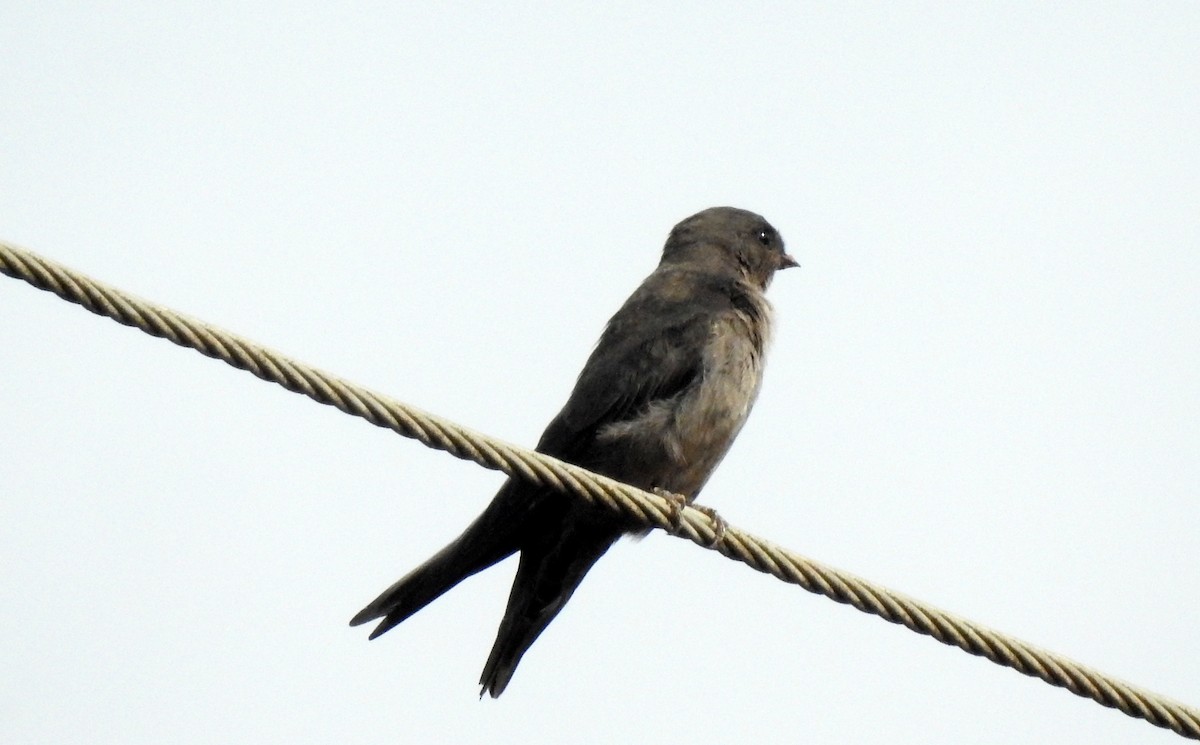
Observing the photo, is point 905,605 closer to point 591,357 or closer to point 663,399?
point 663,399

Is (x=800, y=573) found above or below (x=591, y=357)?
below

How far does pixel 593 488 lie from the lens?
466 cm

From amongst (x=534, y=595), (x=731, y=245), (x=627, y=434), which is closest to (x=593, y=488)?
(x=627, y=434)

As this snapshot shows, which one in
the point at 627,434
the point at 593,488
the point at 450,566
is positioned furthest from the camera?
the point at 627,434

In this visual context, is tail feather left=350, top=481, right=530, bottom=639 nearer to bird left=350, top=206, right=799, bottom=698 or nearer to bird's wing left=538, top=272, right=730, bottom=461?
bird left=350, top=206, right=799, bottom=698

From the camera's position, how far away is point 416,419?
4.29 metres

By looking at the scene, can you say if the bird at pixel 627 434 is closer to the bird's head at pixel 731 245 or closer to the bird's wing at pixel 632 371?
the bird's wing at pixel 632 371

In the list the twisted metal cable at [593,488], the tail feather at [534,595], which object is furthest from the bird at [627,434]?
the twisted metal cable at [593,488]

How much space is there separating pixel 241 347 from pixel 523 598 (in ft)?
9.80

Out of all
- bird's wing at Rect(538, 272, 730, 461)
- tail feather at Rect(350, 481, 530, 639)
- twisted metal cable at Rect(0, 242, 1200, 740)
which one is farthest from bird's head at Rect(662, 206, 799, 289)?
twisted metal cable at Rect(0, 242, 1200, 740)

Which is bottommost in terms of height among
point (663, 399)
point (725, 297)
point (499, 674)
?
point (499, 674)

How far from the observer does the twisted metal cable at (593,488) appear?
3889 mm

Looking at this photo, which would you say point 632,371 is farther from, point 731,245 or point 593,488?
point 593,488

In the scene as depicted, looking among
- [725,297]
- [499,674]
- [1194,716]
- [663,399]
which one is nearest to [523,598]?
[499,674]
